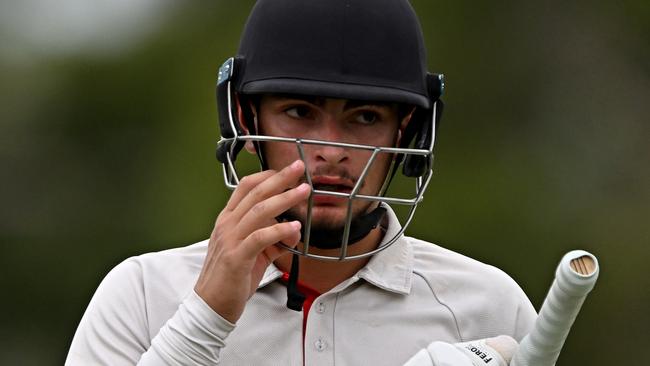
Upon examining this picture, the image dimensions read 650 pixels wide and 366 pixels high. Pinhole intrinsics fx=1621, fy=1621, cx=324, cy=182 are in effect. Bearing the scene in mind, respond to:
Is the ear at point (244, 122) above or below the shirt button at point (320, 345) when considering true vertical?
above

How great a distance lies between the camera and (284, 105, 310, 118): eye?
13.1 ft

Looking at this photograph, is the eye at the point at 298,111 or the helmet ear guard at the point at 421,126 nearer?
the eye at the point at 298,111

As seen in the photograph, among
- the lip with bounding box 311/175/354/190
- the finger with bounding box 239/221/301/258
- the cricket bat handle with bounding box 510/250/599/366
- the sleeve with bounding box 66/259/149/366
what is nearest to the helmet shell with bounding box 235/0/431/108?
the lip with bounding box 311/175/354/190

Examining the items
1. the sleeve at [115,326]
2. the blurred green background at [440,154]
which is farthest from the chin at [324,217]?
the blurred green background at [440,154]

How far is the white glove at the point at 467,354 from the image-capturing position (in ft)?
11.9

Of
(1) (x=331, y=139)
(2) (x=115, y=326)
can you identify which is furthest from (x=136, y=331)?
(1) (x=331, y=139)

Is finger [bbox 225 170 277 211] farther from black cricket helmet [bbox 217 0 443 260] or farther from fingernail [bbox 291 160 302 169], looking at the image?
black cricket helmet [bbox 217 0 443 260]

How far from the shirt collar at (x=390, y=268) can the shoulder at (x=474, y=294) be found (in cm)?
4

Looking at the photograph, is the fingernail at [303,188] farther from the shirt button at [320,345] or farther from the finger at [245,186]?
the shirt button at [320,345]

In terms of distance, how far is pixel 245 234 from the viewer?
3660mm

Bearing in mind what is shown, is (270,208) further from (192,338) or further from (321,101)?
(321,101)

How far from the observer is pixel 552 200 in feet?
31.4

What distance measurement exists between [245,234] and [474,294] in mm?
769

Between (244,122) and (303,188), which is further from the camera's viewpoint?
(244,122)
